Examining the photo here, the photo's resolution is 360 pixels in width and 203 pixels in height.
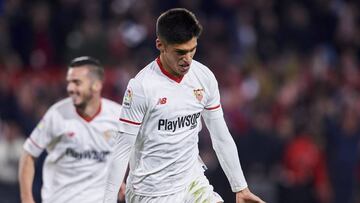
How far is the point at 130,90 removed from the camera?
616cm

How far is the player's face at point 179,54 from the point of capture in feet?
20.1

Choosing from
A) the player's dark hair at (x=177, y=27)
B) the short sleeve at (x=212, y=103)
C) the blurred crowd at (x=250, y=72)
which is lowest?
the blurred crowd at (x=250, y=72)

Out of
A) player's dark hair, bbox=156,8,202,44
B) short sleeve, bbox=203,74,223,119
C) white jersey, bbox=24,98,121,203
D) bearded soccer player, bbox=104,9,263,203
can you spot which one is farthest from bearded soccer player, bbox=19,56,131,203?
player's dark hair, bbox=156,8,202,44

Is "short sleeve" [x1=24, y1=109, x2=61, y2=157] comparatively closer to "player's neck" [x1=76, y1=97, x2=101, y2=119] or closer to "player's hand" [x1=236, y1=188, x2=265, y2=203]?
"player's neck" [x1=76, y1=97, x2=101, y2=119]

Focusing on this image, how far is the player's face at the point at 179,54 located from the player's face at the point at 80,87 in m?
1.80

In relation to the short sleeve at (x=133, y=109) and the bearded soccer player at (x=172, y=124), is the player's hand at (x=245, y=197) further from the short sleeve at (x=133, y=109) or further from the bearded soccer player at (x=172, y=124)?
the short sleeve at (x=133, y=109)

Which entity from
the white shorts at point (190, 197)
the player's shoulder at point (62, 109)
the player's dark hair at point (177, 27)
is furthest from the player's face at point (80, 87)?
the player's dark hair at point (177, 27)

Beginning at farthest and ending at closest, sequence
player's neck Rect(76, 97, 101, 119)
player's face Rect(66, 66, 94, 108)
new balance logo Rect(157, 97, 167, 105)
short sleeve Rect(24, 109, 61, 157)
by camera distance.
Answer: player's neck Rect(76, 97, 101, 119), player's face Rect(66, 66, 94, 108), short sleeve Rect(24, 109, 61, 157), new balance logo Rect(157, 97, 167, 105)

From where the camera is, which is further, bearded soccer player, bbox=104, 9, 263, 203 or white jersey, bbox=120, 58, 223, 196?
white jersey, bbox=120, 58, 223, 196

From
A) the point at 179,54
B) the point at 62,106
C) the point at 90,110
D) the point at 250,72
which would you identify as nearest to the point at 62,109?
the point at 62,106

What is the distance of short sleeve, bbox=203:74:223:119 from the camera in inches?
256

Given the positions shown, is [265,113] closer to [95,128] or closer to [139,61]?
[139,61]

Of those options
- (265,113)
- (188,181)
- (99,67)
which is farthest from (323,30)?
(188,181)

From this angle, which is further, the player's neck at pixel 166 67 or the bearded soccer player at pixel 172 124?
the player's neck at pixel 166 67
